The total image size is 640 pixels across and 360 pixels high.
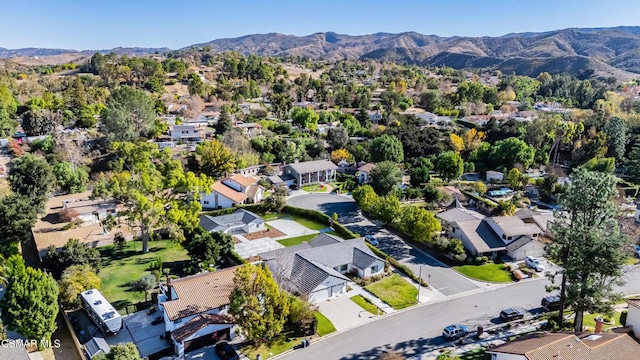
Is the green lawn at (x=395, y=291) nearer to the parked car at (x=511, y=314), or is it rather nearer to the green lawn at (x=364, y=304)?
the green lawn at (x=364, y=304)

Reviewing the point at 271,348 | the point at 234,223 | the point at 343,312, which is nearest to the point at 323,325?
the point at 343,312

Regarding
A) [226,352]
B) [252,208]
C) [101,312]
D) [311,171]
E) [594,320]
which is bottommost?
[594,320]

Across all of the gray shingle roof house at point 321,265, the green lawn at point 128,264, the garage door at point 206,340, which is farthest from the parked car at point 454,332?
the green lawn at point 128,264

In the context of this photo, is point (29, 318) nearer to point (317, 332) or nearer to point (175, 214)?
point (175, 214)

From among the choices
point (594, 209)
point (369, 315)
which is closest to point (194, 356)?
point (369, 315)

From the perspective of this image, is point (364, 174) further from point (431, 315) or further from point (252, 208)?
point (431, 315)

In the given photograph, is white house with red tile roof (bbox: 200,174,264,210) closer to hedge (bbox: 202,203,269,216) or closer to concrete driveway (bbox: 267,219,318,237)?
hedge (bbox: 202,203,269,216)

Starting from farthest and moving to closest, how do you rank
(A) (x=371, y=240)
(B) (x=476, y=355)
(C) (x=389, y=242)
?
(C) (x=389, y=242), (A) (x=371, y=240), (B) (x=476, y=355)

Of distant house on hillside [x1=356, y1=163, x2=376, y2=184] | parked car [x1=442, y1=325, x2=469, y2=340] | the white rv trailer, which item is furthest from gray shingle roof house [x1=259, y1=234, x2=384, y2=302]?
distant house on hillside [x1=356, y1=163, x2=376, y2=184]
